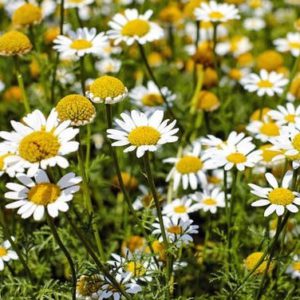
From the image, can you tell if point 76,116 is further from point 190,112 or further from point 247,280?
point 190,112

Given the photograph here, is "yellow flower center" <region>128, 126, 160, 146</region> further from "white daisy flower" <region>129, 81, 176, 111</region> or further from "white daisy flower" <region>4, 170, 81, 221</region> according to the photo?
"white daisy flower" <region>129, 81, 176, 111</region>

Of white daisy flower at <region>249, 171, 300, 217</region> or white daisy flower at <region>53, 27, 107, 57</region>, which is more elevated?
white daisy flower at <region>53, 27, 107, 57</region>

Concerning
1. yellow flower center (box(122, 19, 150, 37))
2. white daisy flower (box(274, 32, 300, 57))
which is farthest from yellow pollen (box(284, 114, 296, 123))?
white daisy flower (box(274, 32, 300, 57))

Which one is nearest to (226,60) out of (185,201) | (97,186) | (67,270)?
(97,186)

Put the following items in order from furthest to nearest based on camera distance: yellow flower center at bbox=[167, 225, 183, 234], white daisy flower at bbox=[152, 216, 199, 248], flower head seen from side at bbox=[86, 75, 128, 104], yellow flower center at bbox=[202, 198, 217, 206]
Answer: yellow flower center at bbox=[202, 198, 217, 206] < yellow flower center at bbox=[167, 225, 183, 234] < white daisy flower at bbox=[152, 216, 199, 248] < flower head seen from side at bbox=[86, 75, 128, 104]

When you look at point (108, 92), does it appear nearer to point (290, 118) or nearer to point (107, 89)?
point (107, 89)

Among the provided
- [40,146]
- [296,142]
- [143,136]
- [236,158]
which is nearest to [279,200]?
[296,142]
